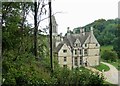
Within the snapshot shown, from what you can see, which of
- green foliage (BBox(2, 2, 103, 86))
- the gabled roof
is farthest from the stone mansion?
green foliage (BBox(2, 2, 103, 86))

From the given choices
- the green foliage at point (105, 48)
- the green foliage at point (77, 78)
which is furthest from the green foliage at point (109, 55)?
the green foliage at point (77, 78)

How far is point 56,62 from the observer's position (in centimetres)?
293

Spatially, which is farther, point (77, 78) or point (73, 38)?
point (73, 38)

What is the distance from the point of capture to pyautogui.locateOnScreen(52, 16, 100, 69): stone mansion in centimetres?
280

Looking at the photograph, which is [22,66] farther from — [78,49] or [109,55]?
[109,55]

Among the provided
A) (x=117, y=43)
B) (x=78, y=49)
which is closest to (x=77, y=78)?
(x=78, y=49)

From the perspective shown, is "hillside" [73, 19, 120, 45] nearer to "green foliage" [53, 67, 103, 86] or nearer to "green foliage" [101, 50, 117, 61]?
"green foliage" [101, 50, 117, 61]

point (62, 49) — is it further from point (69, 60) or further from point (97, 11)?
point (97, 11)

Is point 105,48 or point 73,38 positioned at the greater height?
→ point 73,38

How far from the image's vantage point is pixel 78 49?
9.42 ft

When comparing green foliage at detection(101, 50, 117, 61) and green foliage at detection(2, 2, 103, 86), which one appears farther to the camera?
green foliage at detection(101, 50, 117, 61)

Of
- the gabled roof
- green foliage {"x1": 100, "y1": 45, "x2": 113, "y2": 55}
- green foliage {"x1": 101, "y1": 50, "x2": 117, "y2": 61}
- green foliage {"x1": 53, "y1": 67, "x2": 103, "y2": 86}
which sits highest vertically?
the gabled roof

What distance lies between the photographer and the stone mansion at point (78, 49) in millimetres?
2799

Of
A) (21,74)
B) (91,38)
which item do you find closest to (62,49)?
(91,38)
